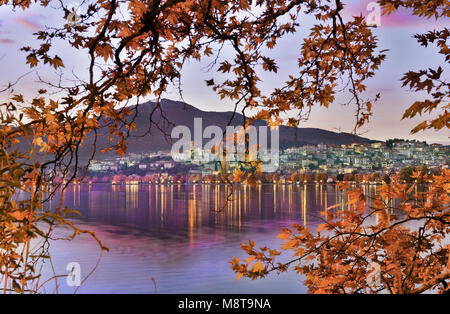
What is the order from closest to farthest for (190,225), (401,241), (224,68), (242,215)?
(401,241) → (224,68) → (190,225) → (242,215)

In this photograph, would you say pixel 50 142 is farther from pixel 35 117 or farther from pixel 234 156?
pixel 234 156

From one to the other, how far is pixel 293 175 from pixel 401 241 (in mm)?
169869

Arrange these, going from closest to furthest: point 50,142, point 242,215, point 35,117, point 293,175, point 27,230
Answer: point 27,230 → point 35,117 → point 50,142 → point 242,215 → point 293,175

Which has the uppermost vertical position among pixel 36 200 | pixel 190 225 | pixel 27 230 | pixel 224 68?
A: pixel 224 68

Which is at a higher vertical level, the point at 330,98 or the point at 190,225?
the point at 330,98

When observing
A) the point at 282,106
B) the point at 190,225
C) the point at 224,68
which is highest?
the point at 224,68

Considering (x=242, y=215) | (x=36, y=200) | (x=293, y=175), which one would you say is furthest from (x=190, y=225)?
(x=293, y=175)

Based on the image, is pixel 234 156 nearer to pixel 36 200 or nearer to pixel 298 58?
pixel 298 58

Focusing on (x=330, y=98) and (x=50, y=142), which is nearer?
(x=50, y=142)

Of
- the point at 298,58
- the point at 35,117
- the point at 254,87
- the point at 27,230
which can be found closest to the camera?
the point at 27,230

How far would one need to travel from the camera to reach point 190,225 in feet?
166

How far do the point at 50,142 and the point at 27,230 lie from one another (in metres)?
1.66

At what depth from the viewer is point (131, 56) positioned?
5711 mm

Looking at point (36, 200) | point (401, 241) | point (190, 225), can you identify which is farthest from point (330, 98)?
point (190, 225)
